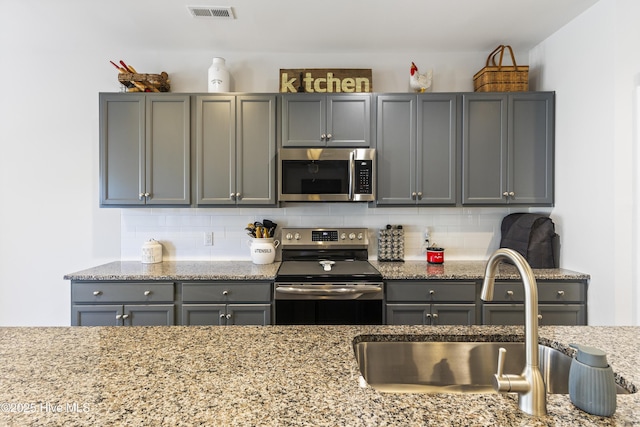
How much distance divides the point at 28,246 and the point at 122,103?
5.06ft

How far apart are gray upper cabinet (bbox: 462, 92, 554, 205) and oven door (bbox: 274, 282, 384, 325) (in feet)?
3.72

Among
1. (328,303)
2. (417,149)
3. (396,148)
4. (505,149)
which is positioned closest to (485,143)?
(505,149)

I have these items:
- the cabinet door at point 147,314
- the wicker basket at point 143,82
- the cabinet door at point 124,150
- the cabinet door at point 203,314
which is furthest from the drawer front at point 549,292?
the wicker basket at point 143,82

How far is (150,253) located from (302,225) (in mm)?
1295

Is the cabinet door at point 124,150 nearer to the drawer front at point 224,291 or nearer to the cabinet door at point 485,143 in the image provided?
the drawer front at point 224,291

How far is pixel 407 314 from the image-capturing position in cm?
237

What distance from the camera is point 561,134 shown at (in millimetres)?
2562

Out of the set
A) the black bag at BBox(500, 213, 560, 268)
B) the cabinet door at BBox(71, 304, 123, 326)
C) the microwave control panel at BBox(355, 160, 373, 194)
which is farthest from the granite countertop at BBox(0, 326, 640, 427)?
the microwave control panel at BBox(355, 160, 373, 194)

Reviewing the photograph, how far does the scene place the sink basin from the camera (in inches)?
45.7

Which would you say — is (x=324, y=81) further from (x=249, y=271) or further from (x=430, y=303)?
(x=430, y=303)

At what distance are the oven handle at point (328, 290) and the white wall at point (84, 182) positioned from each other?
79 centimetres

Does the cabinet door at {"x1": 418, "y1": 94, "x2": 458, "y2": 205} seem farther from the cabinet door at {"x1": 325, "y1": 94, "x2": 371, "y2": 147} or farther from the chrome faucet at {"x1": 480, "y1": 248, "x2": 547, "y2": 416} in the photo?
the chrome faucet at {"x1": 480, "y1": 248, "x2": 547, "y2": 416}

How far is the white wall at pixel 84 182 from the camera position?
2885mm

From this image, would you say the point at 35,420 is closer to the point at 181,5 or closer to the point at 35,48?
the point at 181,5
